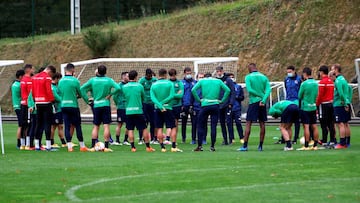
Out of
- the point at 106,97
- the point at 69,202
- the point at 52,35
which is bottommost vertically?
the point at 69,202

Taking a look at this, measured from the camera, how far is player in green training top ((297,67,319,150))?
2384cm

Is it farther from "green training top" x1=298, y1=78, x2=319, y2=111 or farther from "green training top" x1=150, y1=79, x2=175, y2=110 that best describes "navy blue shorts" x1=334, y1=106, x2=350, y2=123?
"green training top" x1=150, y1=79, x2=175, y2=110

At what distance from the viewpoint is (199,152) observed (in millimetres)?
23703

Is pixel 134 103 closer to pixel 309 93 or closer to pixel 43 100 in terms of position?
pixel 43 100

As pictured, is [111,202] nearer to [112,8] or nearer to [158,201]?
[158,201]

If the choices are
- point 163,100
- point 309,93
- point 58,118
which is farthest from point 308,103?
point 58,118

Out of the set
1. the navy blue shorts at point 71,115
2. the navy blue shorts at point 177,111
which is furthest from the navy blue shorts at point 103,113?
the navy blue shorts at point 177,111

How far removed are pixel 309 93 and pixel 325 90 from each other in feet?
2.82

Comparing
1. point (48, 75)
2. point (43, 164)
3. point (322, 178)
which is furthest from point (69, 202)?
point (48, 75)

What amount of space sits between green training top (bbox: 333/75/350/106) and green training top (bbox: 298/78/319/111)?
900 mm

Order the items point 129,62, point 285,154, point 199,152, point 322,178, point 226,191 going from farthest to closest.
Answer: point 129,62 → point 199,152 → point 285,154 → point 322,178 → point 226,191

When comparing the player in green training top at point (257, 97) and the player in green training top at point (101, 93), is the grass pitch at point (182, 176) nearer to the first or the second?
the player in green training top at point (257, 97)

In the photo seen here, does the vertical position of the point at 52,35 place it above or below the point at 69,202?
above

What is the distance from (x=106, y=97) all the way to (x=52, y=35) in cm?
3980
